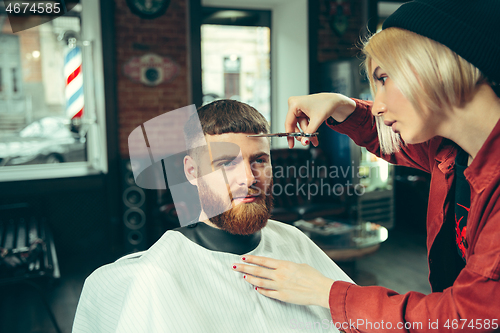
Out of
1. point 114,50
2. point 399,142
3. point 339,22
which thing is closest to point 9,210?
point 114,50

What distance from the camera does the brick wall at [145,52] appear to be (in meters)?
4.25

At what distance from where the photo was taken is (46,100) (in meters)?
4.32

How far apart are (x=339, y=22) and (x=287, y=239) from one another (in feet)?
14.5

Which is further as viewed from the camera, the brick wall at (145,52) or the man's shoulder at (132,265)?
the brick wall at (145,52)

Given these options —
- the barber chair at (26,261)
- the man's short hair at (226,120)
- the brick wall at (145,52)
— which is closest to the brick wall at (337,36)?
the brick wall at (145,52)

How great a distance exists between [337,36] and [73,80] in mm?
3412

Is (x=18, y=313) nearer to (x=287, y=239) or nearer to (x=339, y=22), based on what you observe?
(x=287, y=239)

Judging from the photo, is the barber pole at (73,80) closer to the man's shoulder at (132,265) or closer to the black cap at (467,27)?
the man's shoulder at (132,265)

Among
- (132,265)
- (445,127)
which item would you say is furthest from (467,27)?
(132,265)

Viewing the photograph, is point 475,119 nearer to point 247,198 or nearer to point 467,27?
point 467,27

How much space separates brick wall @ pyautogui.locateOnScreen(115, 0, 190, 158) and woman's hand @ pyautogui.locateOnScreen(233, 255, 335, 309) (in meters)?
3.51

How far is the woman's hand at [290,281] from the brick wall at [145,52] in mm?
3513

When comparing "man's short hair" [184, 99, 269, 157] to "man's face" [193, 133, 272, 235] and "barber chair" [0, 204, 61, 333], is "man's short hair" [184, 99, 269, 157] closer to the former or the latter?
"man's face" [193, 133, 272, 235]

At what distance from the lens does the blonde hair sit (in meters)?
0.83
